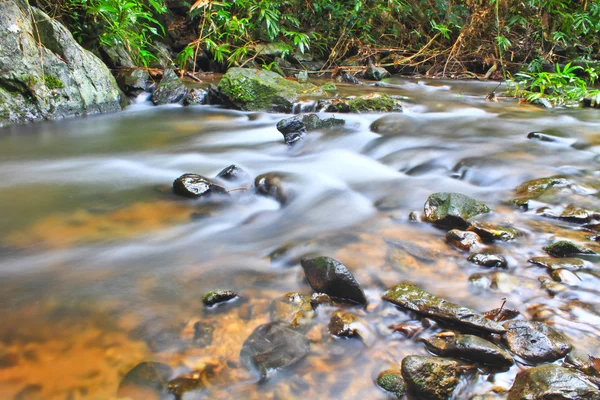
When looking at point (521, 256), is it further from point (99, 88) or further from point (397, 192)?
point (99, 88)

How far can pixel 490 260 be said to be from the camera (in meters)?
2.25

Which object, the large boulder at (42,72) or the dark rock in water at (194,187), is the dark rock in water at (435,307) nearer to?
the dark rock in water at (194,187)

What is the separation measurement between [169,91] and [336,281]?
5.93 meters

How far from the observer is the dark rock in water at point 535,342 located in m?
1.59

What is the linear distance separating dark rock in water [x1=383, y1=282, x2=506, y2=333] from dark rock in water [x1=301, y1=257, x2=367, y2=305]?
0.16 meters

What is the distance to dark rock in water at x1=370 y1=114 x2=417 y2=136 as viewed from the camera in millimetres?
5250

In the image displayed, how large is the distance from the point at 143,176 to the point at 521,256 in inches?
123

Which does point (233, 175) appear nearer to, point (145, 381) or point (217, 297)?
point (217, 297)

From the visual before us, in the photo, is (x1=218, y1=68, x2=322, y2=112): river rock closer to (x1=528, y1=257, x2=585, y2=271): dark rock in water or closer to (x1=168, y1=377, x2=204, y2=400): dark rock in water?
(x1=528, y1=257, x2=585, y2=271): dark rock in water

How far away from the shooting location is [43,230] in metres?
2.77

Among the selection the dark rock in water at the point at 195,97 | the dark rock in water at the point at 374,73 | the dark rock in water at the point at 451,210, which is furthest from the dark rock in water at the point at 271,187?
the dark rock in water at the point at 374,73

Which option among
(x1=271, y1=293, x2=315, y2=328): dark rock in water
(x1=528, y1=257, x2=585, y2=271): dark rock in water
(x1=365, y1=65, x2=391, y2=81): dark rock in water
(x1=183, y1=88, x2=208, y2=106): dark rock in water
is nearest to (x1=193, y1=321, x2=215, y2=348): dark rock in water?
(x1=271, y1=293, x2=315, y2=328): dark rock in water

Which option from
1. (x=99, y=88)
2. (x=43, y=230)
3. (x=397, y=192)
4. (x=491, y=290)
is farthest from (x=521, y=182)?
(x=99, y=88)

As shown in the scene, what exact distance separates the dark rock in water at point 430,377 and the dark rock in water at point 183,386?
0.77 m
